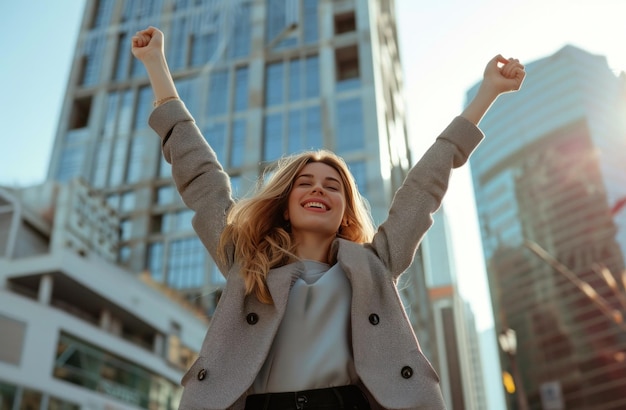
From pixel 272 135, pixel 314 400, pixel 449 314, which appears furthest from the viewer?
pixel 449 314

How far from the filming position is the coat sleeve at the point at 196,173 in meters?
2.92

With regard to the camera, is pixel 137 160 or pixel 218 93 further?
pixel 218 93

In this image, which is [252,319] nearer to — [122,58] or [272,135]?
[272,135]

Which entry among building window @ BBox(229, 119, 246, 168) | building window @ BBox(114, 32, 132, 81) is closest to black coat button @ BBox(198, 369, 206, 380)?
building window @ BBox(229, 119, 246, 168)

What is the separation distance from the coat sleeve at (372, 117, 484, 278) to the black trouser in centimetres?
57

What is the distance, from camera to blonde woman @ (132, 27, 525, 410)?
237 cm

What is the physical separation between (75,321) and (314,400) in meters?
25.5

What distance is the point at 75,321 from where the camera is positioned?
85.1 feet

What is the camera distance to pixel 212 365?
7.99 ft

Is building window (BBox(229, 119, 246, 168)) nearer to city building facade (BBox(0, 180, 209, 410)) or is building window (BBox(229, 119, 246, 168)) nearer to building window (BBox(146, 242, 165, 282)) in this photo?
building window (BBox(146, 242, 165, 282))

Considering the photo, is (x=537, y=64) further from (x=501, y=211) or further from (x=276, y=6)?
(x=276, y=6)

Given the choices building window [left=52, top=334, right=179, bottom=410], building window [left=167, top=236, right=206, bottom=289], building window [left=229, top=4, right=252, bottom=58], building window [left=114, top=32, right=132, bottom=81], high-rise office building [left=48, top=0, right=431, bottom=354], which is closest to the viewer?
building window [left=52, top=334, right=179, bottom=410]

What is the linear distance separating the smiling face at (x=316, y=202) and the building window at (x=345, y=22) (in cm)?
5397

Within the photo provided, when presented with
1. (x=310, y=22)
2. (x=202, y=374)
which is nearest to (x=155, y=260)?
(x=310, y=22)
